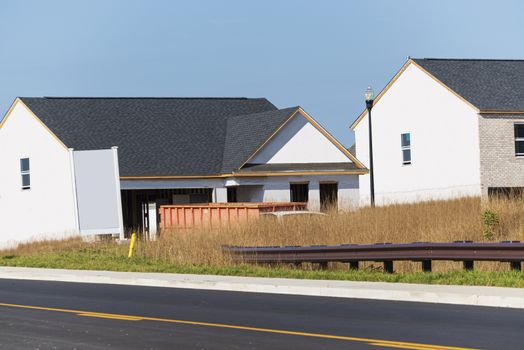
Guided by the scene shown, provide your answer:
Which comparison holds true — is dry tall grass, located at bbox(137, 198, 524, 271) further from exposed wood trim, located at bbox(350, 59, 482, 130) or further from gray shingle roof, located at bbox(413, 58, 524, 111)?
gray shingle roof, located at bbox(413, 58, 524, 111)

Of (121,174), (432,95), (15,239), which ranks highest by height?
(432,95)

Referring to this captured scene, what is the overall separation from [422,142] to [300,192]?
21.7 feet

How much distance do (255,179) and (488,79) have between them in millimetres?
12789

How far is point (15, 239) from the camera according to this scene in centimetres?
5012

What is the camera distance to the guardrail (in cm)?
1962

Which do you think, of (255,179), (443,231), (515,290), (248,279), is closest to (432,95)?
(255,179)

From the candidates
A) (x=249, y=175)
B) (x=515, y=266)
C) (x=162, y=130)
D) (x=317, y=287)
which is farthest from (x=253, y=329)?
(x=162, y=130)

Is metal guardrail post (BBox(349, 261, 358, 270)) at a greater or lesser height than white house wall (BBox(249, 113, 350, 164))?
lesser

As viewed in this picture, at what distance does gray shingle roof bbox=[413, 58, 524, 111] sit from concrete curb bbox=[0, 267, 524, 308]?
2484 cm

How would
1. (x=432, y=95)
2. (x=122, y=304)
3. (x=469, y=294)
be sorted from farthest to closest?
(x=432, y=95) → (x=122, y=304) → (x=469, y=294)

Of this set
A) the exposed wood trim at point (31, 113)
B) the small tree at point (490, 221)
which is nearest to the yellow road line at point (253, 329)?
the small tree at point (490, 221)

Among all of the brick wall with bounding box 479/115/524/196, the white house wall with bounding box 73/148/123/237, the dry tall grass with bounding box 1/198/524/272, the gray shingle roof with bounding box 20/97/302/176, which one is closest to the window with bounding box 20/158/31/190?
the gray shingle roof with bounding box 20/97/302/176

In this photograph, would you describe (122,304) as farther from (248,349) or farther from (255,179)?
(255,179)

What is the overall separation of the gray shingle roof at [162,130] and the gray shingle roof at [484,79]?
26.0ft
